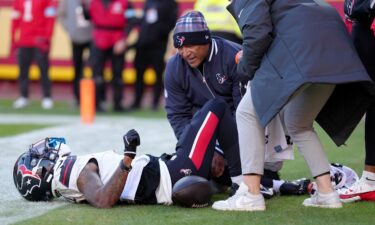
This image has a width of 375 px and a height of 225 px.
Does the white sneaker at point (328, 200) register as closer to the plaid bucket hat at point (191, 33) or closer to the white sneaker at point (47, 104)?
the plaid bucket hat at point (191, 33)

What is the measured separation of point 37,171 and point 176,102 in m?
1.29

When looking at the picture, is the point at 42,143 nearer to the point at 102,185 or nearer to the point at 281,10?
the point at 102,185

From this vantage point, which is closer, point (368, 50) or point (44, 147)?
point (368, 50)

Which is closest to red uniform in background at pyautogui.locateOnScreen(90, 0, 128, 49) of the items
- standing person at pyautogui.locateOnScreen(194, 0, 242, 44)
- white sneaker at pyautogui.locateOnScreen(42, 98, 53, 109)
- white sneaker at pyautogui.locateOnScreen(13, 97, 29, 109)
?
white sneaker at pyautogui.locateOnScreen(42, 98, 53, 109)

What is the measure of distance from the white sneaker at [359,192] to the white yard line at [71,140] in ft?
6.68

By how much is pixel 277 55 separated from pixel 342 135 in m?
0.83

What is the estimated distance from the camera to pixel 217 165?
687 cm

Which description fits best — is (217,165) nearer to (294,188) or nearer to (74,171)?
(294,188)

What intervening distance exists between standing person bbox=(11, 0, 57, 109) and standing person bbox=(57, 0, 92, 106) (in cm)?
30

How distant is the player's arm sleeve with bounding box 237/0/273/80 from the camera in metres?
5.89

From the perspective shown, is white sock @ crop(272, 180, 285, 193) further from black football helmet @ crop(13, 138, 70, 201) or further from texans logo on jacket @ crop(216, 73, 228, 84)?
black football helmet @ crop(13, 138, 70, 201)

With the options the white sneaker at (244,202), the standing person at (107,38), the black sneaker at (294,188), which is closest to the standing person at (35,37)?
the standing person at (107,38)

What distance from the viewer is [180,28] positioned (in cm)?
679

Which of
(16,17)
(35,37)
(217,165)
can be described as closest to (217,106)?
(217,165)
